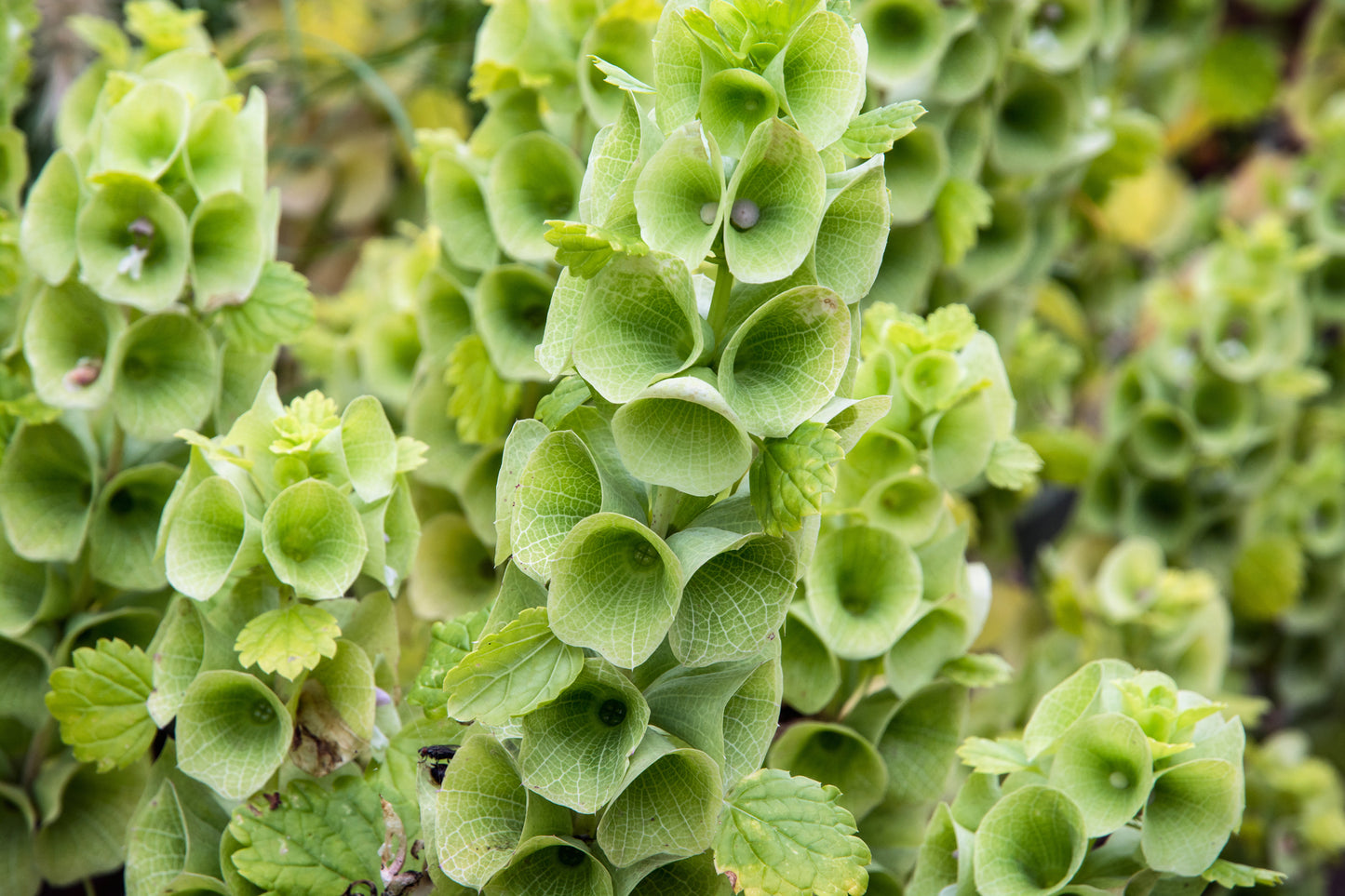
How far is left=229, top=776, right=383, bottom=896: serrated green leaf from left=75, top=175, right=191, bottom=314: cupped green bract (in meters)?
0.31

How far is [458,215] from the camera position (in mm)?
821

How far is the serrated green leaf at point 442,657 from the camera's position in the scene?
1.82 ft

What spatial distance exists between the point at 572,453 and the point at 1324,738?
4.23 ft

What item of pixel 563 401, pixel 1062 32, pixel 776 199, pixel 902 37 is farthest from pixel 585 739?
pixel 1062 32

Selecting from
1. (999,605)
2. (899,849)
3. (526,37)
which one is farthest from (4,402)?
(999,605)

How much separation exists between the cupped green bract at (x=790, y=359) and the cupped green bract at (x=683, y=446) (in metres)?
0.01

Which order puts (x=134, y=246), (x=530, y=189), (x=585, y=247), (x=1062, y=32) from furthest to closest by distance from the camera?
(x=1062, y=32)
(x=530, y=189)
(x=134, y=246)
(x=585, y=247)

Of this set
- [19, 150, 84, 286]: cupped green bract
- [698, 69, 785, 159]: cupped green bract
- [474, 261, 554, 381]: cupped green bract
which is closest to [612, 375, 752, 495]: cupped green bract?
[698, 69, 785, 159]: cupped green bract

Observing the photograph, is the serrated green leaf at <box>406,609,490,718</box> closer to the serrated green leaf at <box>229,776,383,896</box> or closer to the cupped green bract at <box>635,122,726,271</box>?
the serrated green leaf at <box>229,776,383,896</box>

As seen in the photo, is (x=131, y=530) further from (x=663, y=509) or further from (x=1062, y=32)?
(x=1062, y=32)

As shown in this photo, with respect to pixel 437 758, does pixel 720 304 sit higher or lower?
higher

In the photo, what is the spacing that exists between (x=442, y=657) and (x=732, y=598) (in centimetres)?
Answer: 17

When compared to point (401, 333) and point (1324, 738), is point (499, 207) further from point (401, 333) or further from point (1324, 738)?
point (1324, 738)

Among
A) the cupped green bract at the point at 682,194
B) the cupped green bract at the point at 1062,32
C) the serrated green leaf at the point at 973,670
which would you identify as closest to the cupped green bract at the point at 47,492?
the cupped green bract at the point at 682,194
